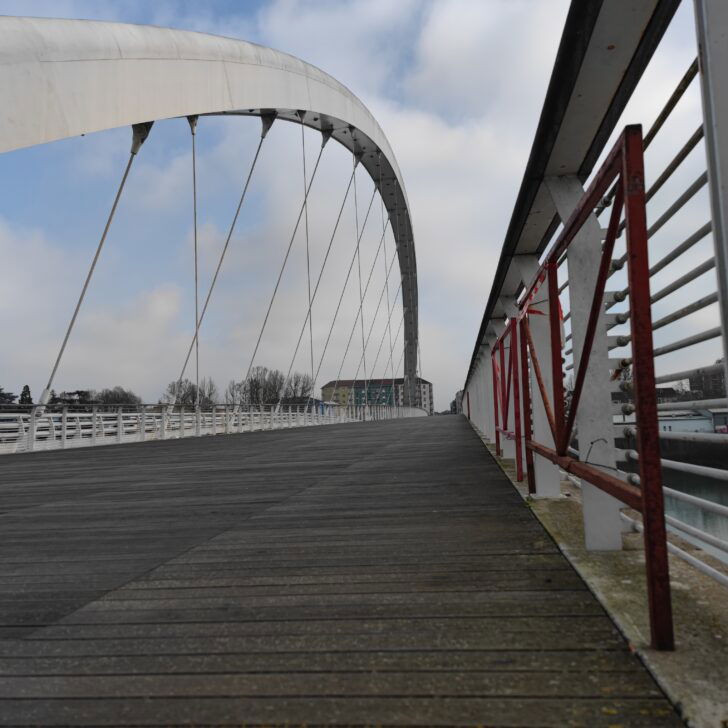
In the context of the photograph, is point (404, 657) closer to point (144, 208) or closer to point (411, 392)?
point (144, 208)

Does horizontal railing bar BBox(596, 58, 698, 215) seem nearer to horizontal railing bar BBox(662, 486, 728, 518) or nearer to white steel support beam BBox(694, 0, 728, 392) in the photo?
white steel support beam BBox(694, 0, 728, 392)

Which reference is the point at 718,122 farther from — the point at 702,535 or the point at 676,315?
the point at 702,535

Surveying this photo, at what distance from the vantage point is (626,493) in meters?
1.25

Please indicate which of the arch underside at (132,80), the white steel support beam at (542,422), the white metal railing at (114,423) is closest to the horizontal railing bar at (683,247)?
the white steel support beam at (542,422)

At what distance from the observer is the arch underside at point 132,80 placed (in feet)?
22.6

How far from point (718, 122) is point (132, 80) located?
9.47 metres

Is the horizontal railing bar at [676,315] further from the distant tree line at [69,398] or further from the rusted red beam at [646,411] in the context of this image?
the distant tree line at [69,398]

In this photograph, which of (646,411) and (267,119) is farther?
(267,119)

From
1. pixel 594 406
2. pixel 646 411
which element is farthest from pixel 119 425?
pixel 646 411

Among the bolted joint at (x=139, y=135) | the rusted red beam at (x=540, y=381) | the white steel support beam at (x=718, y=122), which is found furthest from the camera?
the bolted joint at (x=139, y=135)

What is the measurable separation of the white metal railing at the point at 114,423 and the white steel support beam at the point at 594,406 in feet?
28.2

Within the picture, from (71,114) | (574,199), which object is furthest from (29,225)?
(574,199)

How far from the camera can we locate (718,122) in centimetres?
100

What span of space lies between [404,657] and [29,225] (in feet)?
32.7
